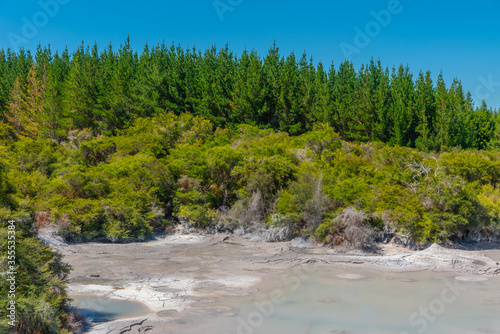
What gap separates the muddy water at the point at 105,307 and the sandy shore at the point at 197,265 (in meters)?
0.33

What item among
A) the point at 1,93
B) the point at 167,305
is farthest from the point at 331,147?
the point at 1,93

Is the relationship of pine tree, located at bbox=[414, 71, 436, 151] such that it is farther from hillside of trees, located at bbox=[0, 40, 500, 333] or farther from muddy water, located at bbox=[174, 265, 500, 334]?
muddy water, located at bbox=[174, 265, 500, 334]

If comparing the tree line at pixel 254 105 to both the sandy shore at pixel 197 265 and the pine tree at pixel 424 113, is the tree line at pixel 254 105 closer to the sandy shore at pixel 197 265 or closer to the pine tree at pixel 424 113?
the pine tree at pixel 424 113

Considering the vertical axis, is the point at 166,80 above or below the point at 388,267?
above

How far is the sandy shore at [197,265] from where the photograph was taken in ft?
39.3

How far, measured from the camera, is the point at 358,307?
12242mm

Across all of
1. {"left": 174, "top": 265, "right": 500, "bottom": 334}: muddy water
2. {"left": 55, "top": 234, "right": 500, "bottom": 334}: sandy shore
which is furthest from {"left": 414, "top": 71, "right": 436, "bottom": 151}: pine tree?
{"left": 174, "top": 265, "right": 500, "bottom": 334}: muddy water

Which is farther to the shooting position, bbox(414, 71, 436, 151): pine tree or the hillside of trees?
bbox(414, 71, 436, 151): pine tree

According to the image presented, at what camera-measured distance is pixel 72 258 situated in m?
17.1

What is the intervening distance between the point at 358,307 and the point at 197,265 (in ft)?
23.8

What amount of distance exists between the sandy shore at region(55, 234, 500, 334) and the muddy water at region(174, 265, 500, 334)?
0.64 m

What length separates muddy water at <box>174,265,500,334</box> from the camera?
10.6 metres

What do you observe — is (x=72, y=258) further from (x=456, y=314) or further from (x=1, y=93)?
(x=1, y=93)

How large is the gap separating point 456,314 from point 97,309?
10197mm
